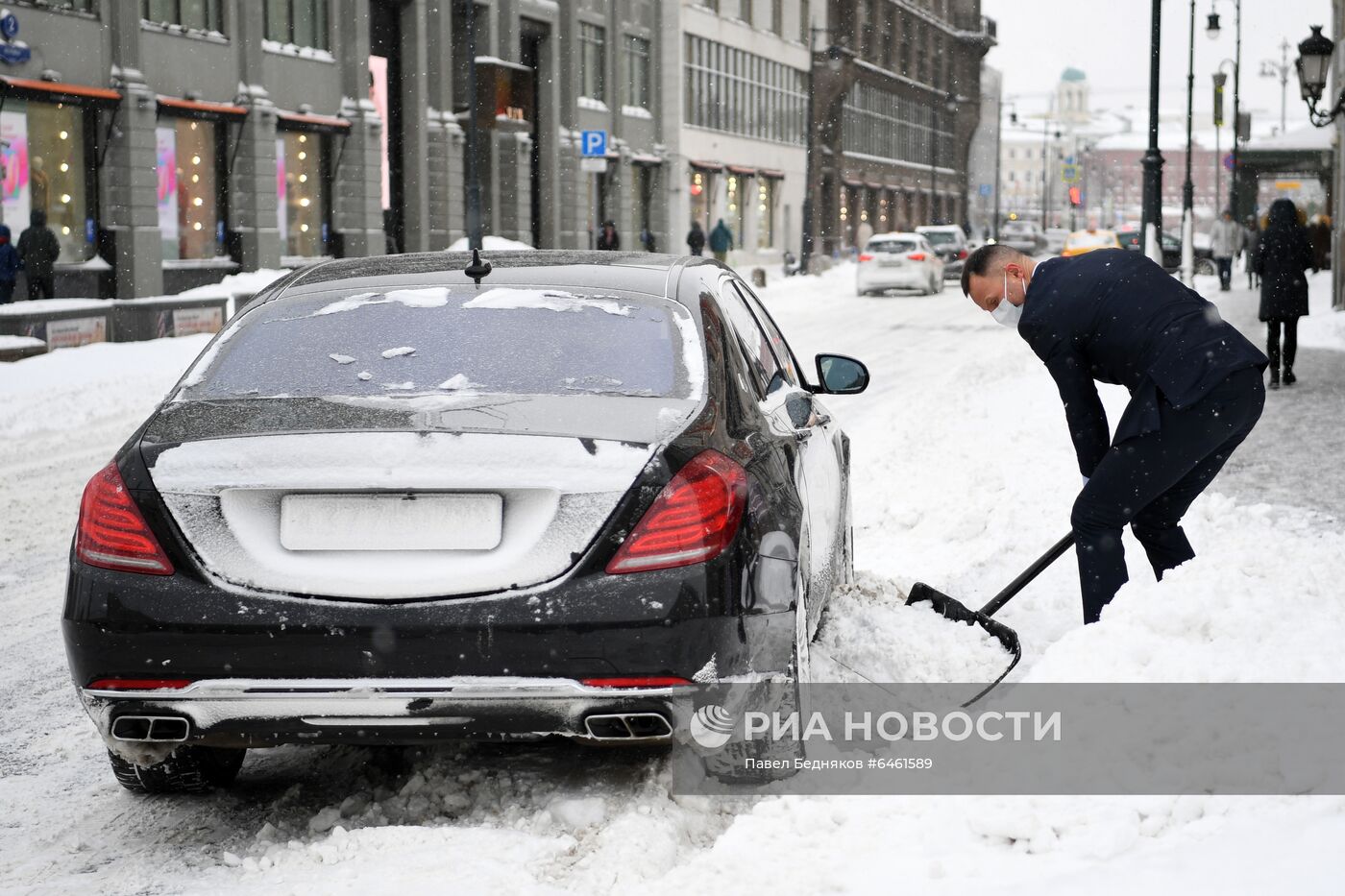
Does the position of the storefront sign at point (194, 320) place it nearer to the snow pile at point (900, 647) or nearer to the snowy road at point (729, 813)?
the snowy road at point (729, 813)

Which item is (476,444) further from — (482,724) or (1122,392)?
(1122,392)

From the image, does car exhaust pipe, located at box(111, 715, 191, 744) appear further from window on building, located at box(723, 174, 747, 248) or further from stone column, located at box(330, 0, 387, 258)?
window on building, located at box(723, 174, 747, 248)

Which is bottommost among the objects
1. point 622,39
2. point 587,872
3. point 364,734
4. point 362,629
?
point 587,872

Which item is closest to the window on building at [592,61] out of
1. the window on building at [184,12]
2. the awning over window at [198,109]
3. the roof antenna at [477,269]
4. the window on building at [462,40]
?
the window on building at [462,40]

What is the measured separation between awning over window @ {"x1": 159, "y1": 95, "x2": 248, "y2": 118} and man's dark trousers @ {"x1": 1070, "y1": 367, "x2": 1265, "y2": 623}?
26701mm

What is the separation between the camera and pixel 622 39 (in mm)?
49906

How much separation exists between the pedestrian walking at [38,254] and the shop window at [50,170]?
0.47 m

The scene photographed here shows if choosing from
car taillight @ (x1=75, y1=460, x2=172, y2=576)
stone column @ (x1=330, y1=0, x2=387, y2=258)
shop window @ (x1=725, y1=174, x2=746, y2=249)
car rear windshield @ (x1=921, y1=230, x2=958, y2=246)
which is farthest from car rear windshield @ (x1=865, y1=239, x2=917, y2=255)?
car taillight @ (x1=75, y1=460, x2=172, y2=576)

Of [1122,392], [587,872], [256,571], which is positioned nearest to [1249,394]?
[587,872]

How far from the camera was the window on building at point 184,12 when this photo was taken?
28797mm

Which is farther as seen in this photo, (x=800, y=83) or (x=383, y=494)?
(x=800, y=83)

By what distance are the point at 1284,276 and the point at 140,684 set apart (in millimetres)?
13457

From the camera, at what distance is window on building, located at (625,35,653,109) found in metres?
50.6

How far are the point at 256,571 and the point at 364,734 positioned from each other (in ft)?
1.45
